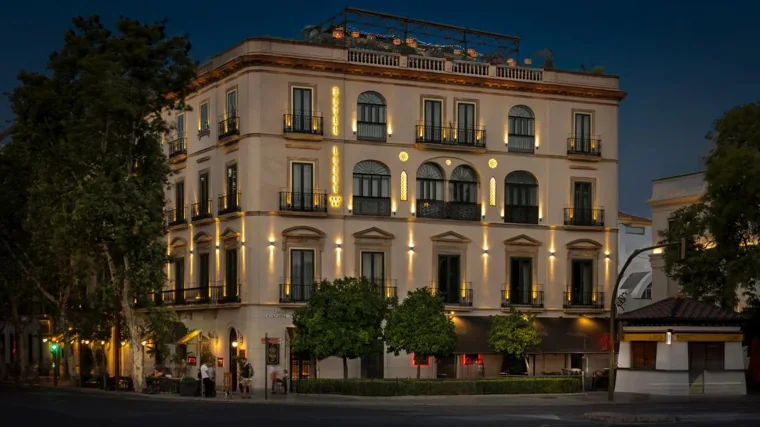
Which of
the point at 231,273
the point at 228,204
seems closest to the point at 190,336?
the point at 231,273

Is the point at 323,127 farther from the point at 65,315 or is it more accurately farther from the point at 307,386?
the point at 65,315

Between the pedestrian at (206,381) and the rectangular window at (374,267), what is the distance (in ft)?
40.7

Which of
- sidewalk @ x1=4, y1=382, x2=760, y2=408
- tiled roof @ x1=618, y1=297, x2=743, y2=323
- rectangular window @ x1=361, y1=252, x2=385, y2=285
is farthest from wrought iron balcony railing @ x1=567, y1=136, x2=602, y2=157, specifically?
sidewalk @ x1=4, y1=382, x2=760, y2=408

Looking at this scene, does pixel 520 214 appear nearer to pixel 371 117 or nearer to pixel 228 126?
pixel 371 117

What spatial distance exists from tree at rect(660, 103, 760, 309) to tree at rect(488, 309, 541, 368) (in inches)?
322

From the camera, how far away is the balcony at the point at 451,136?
68.9 meters

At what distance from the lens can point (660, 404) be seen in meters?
53.5

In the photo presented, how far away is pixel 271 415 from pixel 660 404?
1874cm

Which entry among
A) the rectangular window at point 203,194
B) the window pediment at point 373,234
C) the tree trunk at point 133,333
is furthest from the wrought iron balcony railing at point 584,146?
the tree trunk at point 133,333

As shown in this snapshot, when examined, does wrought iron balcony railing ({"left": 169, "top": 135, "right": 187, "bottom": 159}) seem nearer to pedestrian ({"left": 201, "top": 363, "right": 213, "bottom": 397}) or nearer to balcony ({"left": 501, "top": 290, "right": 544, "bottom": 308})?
pedestrian ({"left": 201, "top": 363, "right": 213, "bottom": 397})

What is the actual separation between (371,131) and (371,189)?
311 cm

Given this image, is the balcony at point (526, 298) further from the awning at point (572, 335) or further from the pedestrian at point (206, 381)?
the pedestrian at point (206, 381)

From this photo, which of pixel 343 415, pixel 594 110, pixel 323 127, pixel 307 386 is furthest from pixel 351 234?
pixel 343 415

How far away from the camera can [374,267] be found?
6775 cm
